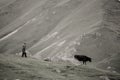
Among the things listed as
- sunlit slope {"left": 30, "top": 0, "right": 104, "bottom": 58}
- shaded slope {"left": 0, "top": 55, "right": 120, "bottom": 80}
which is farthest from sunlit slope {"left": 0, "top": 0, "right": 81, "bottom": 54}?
shaded slope {"left": 0, "top": 55, "right": 120, "bottom": 80}

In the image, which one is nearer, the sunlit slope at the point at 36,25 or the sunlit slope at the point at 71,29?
the sunlit slope at the point at 71,29

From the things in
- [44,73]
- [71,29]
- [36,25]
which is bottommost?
[44,73]

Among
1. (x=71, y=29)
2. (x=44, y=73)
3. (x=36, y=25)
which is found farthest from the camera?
(x=36, y=25)

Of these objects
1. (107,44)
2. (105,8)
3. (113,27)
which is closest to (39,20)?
(105,8)

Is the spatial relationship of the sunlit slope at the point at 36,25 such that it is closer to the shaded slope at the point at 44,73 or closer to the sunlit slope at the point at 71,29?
the sunlit slope at the point at 71,29

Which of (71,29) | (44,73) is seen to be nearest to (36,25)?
(71,29)

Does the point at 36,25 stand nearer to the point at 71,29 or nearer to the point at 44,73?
the point at 71,29

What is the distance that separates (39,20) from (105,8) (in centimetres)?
2830

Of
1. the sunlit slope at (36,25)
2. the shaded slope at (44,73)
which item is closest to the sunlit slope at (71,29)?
the sunlit slope at (36,25)

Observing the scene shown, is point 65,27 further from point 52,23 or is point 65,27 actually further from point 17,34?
point 17,34

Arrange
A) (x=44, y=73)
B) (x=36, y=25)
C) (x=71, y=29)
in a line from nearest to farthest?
(x=44, y=73)
(x=71, y=29)
(x=36, y=25)

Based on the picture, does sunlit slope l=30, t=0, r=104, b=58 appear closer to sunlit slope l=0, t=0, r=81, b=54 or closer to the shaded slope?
sunlit slope l=0, t=0, r=81, b=54

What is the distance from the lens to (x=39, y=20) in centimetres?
10262

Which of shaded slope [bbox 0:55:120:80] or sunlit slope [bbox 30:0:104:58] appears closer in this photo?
shaded slope [bbox 0:55:120:80]
